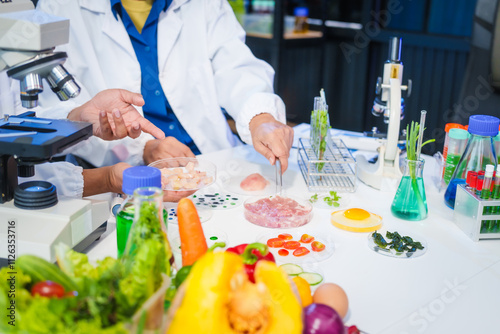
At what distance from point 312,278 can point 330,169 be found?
647mm

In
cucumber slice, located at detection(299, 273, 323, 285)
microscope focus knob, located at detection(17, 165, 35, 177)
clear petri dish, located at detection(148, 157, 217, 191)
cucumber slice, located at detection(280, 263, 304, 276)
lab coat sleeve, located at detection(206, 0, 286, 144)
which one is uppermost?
lab coat sleeve, located at detection(206, 0, 286, 144)

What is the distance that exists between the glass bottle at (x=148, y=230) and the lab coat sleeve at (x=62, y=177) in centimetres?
55

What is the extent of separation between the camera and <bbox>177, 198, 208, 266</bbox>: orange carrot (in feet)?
3.39

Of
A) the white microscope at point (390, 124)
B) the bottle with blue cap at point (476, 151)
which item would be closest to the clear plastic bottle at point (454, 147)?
the bottle with blue cap at point (476, 151)

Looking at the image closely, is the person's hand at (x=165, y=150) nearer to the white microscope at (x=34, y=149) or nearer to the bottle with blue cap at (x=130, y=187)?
the white microscope at (x=34, y=149)

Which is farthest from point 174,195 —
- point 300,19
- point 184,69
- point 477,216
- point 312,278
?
point 300,19

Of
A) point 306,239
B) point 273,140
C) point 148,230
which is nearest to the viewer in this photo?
point 148,230

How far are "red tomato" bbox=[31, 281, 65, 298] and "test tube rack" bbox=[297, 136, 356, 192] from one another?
3.23ft

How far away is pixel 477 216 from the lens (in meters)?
1.33

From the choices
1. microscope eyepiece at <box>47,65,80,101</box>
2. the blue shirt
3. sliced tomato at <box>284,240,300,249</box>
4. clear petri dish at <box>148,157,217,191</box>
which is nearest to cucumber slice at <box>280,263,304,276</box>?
sliced tomato at <box>284,240,300,249</box>

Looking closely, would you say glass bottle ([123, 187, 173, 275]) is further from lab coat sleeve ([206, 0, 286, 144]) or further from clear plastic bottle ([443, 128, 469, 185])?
lab coat sleeve ([206, 0, 286, 144])

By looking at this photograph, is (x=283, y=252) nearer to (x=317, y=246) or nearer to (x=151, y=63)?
(x=317, y=246)

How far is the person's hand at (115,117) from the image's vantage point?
160cm

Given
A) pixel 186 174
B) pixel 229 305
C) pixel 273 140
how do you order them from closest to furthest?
pixel 229 305
pixel 186 174
pixel 273 140
